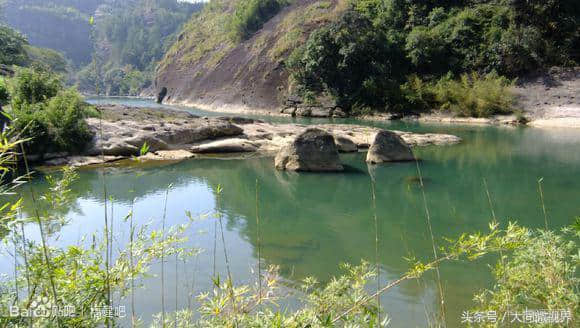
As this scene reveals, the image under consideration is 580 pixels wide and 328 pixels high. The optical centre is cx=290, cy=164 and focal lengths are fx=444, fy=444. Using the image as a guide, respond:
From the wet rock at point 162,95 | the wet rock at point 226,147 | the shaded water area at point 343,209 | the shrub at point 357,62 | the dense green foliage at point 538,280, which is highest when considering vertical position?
the shrub at point 357,62

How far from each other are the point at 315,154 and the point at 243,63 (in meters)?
33.9

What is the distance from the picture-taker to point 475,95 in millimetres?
28141

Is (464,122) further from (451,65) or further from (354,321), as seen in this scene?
(354,321)

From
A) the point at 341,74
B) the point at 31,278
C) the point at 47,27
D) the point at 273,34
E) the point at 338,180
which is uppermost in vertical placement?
the point at 47,27

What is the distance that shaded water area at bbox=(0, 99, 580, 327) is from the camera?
5.82 m

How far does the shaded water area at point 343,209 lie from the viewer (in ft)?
19.1

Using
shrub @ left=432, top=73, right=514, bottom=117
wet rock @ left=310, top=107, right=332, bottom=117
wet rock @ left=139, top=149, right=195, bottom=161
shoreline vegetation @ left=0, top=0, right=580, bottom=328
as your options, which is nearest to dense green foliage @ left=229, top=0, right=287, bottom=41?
shoreline vegetation @ left=0, top=0, right=580, bottom=328

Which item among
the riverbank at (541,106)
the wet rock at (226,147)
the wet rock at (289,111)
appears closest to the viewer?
the wet rock at (226,147)

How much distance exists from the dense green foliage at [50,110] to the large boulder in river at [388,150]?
9914 mm

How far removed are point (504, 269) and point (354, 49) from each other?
30.2 meters

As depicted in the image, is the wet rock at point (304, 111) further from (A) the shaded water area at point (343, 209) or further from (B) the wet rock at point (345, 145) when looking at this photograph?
(A) the shaded water area at point (343, 209)

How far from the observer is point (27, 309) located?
87.4 inches

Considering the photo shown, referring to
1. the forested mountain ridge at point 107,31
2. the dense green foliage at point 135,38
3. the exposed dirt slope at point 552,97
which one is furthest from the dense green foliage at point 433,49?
the forested mountain ridge at point 107,31

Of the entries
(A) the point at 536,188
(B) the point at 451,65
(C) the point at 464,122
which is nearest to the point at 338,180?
(A) the point at 536,188
